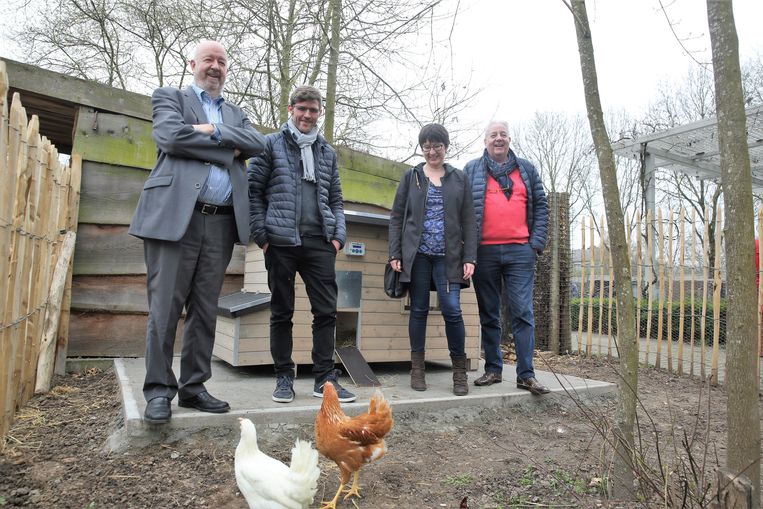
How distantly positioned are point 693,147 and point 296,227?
25.4ft

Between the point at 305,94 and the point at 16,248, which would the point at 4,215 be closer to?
the point at 16,248

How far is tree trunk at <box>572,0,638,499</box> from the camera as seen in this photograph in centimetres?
239

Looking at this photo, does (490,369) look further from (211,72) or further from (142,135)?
(142,135)

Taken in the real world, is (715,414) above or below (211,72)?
below

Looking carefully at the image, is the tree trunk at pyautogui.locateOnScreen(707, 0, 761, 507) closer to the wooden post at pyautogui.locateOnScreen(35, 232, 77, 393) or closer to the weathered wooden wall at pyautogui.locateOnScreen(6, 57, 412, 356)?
the wooden post at pyautogui.locateOnScreen(35, 232, 77, 393)

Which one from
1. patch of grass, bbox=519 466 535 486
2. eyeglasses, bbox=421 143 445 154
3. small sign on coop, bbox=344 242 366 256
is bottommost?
patch of grass, bbox=519 466 535 486

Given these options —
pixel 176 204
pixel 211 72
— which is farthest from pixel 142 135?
pixel 176 204

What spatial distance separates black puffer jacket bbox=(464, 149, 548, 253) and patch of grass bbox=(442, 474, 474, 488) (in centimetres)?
200

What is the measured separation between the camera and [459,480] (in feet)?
9.04

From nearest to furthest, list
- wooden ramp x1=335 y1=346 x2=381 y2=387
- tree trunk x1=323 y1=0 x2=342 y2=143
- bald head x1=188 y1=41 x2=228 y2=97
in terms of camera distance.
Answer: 1. bald head x1=188 y1=41 x2=228 y2=97
2. wooden ramp x1=335 y1=346 x2=381 y2=387
3. tree trunk x1=323 y1=0 x2=342 y2=143

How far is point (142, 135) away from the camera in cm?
512

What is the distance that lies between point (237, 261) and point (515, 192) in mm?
2858

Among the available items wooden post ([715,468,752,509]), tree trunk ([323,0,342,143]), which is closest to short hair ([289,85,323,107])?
wooden post ([715,468,752,509])

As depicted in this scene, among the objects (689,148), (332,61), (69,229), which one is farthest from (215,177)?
(689,148)
